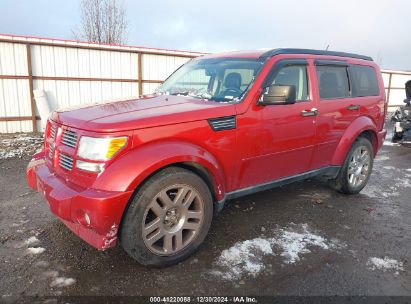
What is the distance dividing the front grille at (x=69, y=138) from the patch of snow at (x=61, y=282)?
1121mm

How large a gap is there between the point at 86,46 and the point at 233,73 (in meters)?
9.18

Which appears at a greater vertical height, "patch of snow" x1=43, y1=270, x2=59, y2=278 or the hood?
the hood

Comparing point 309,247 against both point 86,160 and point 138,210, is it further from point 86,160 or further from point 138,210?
point 86,160

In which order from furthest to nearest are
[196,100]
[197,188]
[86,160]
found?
[196,100] < [197,188] < [86,160]

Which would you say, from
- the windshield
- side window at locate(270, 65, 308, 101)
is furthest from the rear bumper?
side window at locate(270, 65, 308, 101)

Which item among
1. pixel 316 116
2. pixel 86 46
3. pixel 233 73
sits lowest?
pixel 316 116

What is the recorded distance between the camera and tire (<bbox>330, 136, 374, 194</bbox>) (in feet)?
15.9

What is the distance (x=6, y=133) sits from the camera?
10.6 m

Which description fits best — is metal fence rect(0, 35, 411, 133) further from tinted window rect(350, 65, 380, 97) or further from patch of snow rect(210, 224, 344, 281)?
patch of snow rect(210, 224, 344, 281)

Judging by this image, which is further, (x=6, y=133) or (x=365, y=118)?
(x=6, y=133)

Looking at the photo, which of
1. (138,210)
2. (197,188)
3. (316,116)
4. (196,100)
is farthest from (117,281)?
(316,116)

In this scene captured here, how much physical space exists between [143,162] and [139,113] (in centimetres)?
50

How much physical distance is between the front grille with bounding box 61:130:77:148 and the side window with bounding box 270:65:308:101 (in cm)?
223

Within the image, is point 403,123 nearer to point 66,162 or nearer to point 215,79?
point 215,79
